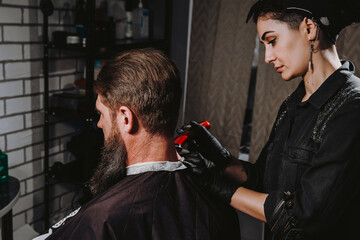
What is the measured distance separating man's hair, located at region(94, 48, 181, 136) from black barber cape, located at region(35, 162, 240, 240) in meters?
0.17

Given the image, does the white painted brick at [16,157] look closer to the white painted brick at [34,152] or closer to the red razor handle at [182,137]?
the white painted brick at [34,152]

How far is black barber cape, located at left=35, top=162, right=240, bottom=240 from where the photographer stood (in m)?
1.04

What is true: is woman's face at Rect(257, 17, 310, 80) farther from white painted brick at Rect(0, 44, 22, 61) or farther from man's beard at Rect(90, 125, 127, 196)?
white painted brick at Rect(0, 44, 22, 61)

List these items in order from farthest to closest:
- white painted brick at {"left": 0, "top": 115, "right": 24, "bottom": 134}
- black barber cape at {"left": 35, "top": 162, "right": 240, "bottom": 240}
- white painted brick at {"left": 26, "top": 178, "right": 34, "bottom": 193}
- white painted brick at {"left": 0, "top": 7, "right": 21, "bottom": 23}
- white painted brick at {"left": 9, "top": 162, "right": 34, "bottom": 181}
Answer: white painted brick at {"left": 26, "top": 178, "right": 34, "bottom": 193} → white painted brick at {"left": 9, "top": 162, "right": 34, "bottom": 181} → white painted brick at {"left": 0, "top": 115, "right": 24, "bottom": 134} → white painted brick at {"left": 0, "top": 7, "right": 21, "bottom": 23} → black barber cape at {"left": 35, "top": 162, "right": 240, "bottom": 240}

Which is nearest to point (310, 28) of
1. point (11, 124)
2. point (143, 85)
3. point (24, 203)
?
point (143, 85)

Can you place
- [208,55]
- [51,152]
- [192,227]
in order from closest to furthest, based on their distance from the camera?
[192,227]
[51,152]
[208,55]

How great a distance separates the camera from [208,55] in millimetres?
2725

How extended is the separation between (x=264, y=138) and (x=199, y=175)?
1.38 metres

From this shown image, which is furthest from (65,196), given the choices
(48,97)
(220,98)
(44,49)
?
(220,98)

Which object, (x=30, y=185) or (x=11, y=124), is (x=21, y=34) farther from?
(x=30, y=185)

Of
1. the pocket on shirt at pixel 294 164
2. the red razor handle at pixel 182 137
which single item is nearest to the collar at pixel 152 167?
the red razor handle at pixel 182 137

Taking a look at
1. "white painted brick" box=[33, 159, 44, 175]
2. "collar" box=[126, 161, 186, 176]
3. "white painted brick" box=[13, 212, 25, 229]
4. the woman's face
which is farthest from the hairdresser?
"white painted brick" box=[13, 212, 25, 229]

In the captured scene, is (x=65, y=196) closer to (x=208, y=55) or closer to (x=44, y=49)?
(x=44, y=49)

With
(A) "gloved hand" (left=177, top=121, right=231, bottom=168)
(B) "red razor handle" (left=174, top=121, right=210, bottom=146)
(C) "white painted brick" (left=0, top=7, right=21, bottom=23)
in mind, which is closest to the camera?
(B) "red razor handle" (left=174, top=121, right=210, bottom=146)
